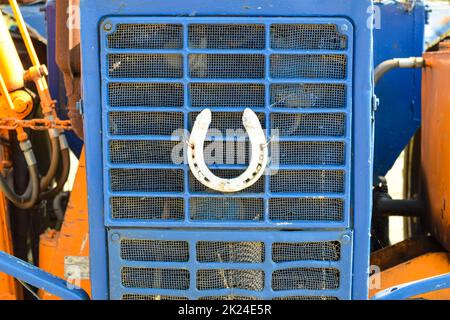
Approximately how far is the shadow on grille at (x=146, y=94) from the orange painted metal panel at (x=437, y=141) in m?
1.10

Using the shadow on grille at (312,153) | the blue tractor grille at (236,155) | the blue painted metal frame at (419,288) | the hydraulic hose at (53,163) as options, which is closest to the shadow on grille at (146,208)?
the blue tractor grille at (236,155)

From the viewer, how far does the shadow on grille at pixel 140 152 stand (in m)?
2.11

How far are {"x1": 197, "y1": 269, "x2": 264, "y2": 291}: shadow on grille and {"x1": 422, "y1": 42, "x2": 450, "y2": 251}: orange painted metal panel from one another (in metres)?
0.89

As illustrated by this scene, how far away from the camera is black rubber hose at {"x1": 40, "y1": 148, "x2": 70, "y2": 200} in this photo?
2.91 metres

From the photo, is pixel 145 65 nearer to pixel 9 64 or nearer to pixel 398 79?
pixel 9 64

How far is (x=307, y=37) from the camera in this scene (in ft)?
6.76

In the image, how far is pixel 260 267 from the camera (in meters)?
2.15

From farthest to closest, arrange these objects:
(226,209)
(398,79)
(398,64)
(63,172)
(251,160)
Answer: (398,79)
(63,172)
(398,64)
(226,209)
(251,160)

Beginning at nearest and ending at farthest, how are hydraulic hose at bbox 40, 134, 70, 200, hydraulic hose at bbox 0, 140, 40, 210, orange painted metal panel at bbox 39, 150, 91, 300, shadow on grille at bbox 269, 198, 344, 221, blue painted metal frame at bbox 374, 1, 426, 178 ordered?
shadow on grille at bbox 269, 198, 344, 221, orange painted metal panel at bbox 39, 150, 91, 300, hydraulic hose at bbox 0, 140, 40, 210, hydraulic hose at bbox 40, 134, 70, 200, blue painted metal frame at bbox 374, 1, 426, 178

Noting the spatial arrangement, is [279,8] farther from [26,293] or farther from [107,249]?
[26,293]

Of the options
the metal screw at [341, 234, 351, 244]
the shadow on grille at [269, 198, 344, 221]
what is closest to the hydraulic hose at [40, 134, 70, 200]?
the shadow on grille at [269, 198, 344, 221]

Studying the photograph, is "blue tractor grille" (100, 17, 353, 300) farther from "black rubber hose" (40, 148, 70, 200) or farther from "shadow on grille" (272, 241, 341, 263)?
"black rubber hose" (40, 148, 70, 200)

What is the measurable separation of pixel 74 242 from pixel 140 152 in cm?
75

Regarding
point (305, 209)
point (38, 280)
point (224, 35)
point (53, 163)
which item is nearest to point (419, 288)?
point (305, 209)
